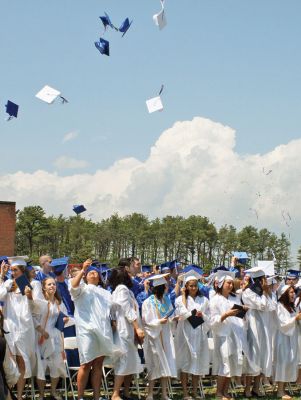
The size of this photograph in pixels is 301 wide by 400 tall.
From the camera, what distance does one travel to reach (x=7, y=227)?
151 feet

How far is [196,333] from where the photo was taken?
11.5 metres

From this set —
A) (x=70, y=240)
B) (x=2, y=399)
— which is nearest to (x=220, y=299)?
(x=2, y=399)

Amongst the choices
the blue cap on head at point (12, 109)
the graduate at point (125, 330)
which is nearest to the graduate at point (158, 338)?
the graduate at point (125, 330)

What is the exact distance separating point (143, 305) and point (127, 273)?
636 mm

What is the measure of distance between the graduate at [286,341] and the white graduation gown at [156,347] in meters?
2.08

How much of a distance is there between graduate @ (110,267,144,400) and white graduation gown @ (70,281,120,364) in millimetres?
414

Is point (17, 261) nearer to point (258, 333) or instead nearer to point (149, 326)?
point (149, 326)

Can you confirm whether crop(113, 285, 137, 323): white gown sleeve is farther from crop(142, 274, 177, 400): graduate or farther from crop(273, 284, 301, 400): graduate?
crop(273, 284, 301, 400): graduate

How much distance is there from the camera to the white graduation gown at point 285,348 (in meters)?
11.8

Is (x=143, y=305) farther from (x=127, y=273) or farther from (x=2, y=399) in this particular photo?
(x=2, y=399)

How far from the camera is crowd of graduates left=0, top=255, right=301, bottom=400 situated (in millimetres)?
9820

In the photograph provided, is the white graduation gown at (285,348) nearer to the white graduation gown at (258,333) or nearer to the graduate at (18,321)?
the white graduation gown at (258,333)

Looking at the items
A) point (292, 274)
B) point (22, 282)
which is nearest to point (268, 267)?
point (292, 274)

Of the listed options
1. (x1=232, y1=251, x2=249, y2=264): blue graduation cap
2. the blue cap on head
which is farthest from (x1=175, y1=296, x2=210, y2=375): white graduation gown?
the blue cap on head
